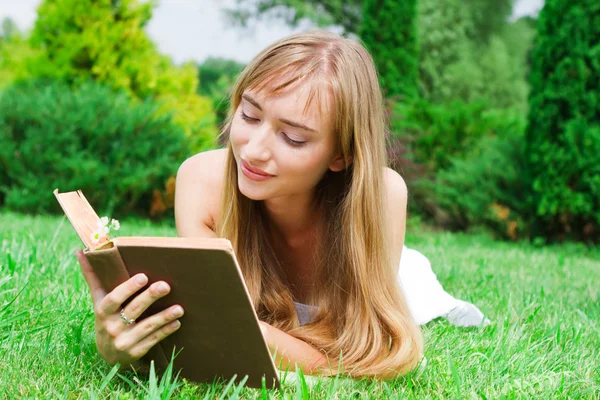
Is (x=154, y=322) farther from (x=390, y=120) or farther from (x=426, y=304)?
(x=390, y=120)

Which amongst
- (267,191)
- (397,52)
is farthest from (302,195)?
(397,52)

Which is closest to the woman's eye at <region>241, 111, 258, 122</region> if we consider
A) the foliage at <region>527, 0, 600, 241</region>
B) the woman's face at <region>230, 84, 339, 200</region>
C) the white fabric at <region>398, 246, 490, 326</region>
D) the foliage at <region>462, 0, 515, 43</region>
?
the woman's face at <region>230, 84, 339, 200</region>

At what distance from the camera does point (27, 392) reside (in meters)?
1.52

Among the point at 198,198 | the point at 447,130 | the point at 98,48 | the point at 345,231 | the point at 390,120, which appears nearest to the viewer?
the point at 345,231

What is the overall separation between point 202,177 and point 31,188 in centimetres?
439

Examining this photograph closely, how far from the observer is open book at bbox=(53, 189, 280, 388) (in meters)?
1.38

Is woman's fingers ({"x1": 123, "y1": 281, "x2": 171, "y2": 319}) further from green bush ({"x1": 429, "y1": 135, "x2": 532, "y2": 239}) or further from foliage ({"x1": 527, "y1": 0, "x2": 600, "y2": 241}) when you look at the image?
green bush ({"x1": 429, "y1": 135, "x2": 532, "y2": 239})

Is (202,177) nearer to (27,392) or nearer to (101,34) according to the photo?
(27,392)

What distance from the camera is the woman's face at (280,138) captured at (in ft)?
Answer: 5.85

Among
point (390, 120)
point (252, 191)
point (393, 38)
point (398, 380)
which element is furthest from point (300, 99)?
point (393, 38)

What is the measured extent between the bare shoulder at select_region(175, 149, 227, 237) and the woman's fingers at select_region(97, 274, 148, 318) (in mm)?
771

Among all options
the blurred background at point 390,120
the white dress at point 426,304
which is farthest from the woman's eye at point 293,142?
the blurred background at point 390,120

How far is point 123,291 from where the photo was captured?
4.73 ft

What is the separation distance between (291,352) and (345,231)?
445mm
